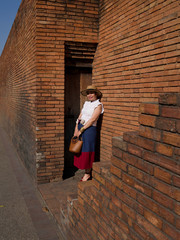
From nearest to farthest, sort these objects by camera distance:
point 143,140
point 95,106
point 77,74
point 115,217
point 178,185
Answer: point 178,185, point 143,140, point 115,217, point 95,106, point 77,74

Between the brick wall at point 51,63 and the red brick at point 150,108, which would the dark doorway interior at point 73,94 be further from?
the red brick at point 150,108

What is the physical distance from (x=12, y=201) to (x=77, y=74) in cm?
314

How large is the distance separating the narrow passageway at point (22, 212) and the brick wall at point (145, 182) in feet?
5.01

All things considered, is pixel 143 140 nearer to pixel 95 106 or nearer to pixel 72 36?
pixel 95 106

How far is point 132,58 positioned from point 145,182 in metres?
2.69

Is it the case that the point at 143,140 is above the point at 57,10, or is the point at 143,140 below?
below

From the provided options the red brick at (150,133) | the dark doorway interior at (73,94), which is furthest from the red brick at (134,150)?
the dark doorway interior at (73,94)

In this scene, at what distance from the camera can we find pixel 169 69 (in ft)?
10.5

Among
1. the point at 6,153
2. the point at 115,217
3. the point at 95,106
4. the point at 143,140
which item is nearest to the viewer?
the point at 143,140

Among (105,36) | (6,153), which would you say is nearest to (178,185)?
(105,36)

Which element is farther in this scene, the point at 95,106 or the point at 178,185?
the point at 95,106

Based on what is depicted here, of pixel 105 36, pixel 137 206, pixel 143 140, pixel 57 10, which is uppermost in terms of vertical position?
pixel 57 10

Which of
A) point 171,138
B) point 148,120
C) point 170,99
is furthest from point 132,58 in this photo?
point 171,138

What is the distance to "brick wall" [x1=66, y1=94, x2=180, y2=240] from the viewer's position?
157cm
